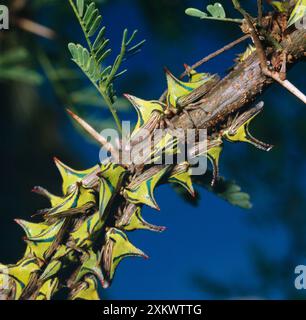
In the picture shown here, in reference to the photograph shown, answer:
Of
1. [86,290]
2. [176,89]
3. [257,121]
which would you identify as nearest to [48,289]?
[86,290]

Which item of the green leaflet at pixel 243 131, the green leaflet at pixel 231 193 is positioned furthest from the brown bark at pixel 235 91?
the green leaflet at pixel 231 193

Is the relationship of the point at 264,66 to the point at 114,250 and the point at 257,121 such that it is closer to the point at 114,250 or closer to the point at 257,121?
the point at 114,250

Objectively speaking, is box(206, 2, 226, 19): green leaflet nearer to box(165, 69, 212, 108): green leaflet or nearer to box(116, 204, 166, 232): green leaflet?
box(165, 69, 212, 108): green leaflet

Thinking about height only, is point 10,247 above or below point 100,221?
above

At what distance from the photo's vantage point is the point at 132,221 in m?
0.39

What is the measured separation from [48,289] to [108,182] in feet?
0.32

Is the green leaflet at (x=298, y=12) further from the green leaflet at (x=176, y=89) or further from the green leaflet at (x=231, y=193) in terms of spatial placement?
the green leaflet at (x=231, y=193)

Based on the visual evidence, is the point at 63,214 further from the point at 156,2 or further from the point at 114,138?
the point at 156,2

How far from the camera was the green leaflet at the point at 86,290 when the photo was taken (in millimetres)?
417

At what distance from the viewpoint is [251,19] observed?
34cm
